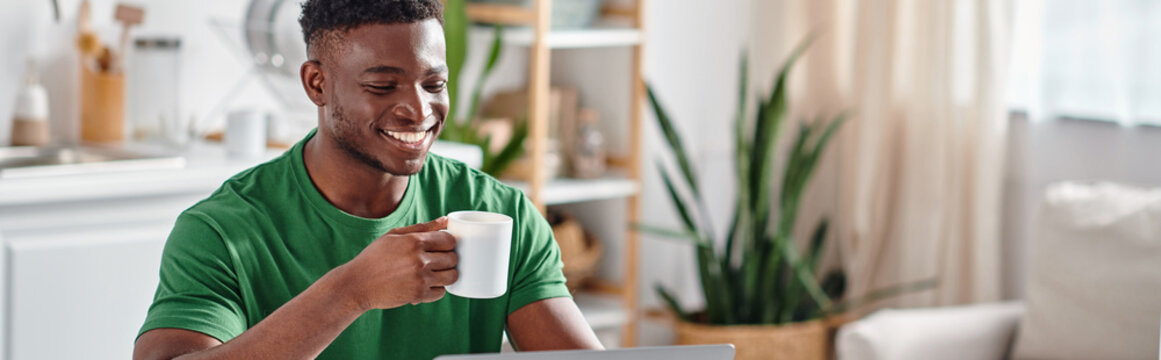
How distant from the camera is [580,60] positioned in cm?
334

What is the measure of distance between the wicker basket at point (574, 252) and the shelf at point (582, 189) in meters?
0.06

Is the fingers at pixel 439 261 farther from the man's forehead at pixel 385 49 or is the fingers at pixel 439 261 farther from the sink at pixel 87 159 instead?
the sink at pixel 87 159

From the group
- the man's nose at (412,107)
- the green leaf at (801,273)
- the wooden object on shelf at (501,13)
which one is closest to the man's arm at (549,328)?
the man's nose at (412,107)

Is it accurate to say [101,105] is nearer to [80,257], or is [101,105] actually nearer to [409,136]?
[80,257]

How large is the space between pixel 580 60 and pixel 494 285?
7.63 ft

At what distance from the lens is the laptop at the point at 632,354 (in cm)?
97

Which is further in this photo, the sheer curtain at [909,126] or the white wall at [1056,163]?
the sheer curtain at [909,126]

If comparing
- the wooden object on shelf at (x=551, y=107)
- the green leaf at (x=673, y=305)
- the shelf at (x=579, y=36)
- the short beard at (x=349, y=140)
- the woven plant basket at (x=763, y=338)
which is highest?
the shelf at (x=579, y=36)

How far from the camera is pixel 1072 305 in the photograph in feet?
8.32

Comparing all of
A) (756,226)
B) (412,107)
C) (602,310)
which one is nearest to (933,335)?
(756,226)

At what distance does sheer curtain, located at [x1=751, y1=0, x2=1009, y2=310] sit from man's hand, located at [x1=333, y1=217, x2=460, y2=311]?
223cm

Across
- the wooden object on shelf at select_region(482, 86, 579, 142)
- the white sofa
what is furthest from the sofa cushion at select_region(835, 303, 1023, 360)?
the wooden object on shelf at select_region(482, 86, 579, 142)

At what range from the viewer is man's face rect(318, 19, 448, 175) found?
45.6 inches

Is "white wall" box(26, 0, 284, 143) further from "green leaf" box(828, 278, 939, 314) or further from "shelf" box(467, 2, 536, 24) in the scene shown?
"green leaf" box(828, 278, 939, 314)
